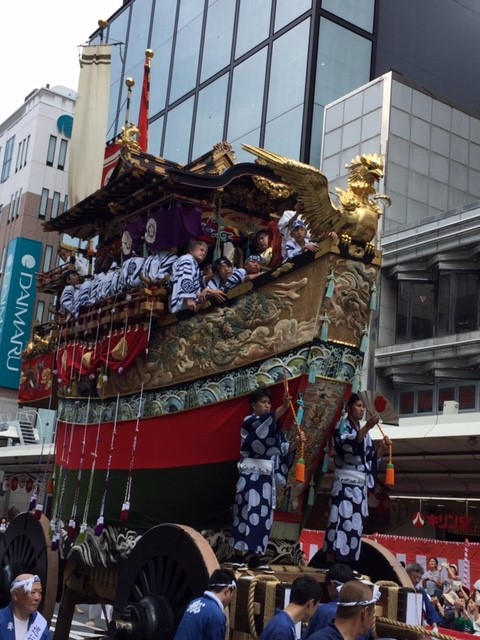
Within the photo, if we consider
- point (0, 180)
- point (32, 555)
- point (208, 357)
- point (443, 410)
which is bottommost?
point (32, 555)

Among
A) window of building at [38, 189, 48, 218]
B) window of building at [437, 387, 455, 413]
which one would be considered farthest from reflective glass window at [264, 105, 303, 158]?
window of building at [38, 189, 48, 218]

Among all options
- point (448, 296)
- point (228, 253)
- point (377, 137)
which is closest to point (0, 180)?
Answer: point (377, 137)

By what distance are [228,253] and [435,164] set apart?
16744mm

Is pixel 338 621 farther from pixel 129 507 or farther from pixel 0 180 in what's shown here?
pixel 0 180

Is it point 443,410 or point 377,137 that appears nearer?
point 443,410

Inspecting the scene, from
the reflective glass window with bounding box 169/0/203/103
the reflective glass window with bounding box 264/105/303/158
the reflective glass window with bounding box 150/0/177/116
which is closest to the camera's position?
the reflective glass window with bounding box 264/105/303/158

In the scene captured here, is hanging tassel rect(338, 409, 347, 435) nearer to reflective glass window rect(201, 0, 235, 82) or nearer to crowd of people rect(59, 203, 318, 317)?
crowd of people rect(59, 203, 318, 317)

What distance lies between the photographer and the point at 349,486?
21.8 ft

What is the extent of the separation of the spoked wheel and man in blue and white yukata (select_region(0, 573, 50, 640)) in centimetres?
103

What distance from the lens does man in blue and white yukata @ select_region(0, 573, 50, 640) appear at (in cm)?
471

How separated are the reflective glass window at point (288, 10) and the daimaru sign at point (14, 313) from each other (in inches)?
594

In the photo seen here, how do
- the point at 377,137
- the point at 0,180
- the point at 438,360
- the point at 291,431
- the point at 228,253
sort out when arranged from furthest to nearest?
the point at 0,180, the point at 377,137, the point at 438,360, the point at 228,253, the point at 291,431

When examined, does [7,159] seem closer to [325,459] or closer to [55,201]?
[55,201]

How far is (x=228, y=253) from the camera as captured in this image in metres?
8.81
